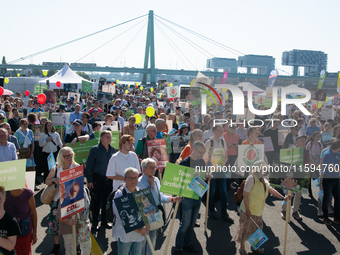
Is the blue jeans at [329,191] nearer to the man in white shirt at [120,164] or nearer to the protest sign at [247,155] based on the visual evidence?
the protest sign at [247,155]

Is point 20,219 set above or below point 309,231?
above

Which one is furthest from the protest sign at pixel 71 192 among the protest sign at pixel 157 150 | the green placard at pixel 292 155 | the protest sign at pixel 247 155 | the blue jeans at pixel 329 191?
the blue jeans at pixel 329 191

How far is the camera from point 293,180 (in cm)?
471

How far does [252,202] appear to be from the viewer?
13.9 feet

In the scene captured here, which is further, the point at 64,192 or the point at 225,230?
the point at 225,230

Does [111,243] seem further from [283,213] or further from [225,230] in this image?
[283,213]

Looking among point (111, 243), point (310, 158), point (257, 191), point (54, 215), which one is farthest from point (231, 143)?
point (54, 215)

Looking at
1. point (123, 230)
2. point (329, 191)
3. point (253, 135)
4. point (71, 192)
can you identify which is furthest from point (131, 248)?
point (329, 191)

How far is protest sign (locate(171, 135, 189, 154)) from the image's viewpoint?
7.18 metres

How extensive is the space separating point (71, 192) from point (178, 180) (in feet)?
4.25

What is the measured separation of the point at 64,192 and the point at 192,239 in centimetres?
223

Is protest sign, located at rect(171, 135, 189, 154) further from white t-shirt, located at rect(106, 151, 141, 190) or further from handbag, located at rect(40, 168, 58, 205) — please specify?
handbag, located at rect(40, 168, 58, 205)

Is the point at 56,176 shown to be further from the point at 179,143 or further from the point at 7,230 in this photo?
the point at 179,143

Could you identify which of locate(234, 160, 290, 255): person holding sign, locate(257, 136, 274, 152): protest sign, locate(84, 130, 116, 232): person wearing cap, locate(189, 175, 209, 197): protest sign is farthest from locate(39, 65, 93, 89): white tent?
locate(234, 160, 290, 255): person holding sign
